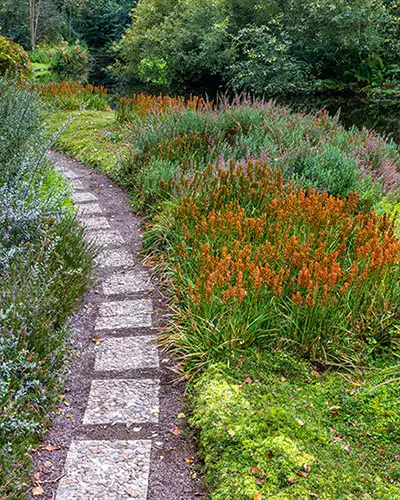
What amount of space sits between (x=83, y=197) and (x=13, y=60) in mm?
5644

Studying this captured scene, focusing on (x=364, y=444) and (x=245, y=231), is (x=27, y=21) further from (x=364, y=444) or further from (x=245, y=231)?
(x=364, y=444)

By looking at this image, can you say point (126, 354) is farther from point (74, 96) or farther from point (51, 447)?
point (74, 96)

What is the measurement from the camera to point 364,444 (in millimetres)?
2404

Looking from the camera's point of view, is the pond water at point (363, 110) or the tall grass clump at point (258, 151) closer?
the tall grass clump at point (258, 151)

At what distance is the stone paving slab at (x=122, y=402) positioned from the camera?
258 centimetres

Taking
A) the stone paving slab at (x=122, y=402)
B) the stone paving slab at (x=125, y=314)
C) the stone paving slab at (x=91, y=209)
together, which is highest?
the stone paving slab at (x=91, y=209)

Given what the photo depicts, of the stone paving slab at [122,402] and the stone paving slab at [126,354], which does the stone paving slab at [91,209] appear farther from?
the stone paving slab at [122,402]

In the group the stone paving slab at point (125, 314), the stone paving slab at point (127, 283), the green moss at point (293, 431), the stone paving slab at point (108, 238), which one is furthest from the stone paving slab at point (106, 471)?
the stone paving slab at point (108, 238)

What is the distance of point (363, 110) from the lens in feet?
57.0

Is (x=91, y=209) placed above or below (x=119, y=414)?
above

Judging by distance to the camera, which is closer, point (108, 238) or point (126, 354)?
point (126, 354)

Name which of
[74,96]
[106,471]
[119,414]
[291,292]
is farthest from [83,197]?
[74,96]

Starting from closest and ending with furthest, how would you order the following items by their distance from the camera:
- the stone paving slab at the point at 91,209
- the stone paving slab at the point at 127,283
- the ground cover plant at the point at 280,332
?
the ground cover plant at the point at 280,332 < the stone paving slab at the point at 127,283 < the stone paving slab at the point at 91,209

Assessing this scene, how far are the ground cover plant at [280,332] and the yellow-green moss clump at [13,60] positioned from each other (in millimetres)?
6052
